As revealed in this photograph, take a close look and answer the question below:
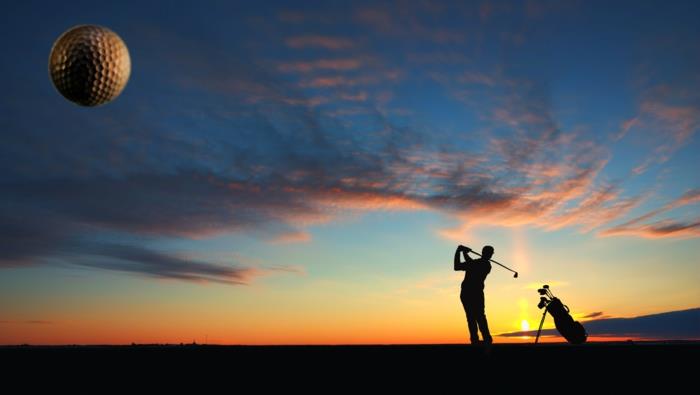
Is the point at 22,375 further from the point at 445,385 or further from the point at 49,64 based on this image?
the point at 445,385

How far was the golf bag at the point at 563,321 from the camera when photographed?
52.6ft

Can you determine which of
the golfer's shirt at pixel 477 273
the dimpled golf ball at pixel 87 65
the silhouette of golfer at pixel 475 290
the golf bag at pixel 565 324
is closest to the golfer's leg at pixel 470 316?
the silhouette of golfer at pixel 475 290

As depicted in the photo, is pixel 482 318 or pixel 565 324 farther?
pixel 565 324

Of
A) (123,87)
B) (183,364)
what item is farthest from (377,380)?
(123,87)

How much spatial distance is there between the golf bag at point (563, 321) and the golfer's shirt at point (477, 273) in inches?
134

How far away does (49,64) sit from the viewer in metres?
10.1

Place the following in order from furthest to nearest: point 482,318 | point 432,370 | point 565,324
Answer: point 565,324 → point 482,318 → point 432,370

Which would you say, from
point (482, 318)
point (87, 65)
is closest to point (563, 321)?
point (482, 318)

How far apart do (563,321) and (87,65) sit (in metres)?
14.2

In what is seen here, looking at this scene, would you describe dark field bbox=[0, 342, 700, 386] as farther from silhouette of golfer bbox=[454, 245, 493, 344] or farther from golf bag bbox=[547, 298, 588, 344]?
golf bag bbox=[547, 298, 588, 344]

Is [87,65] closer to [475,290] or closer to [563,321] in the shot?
[475,290]

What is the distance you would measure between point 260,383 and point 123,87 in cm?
629

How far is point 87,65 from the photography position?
394 inches

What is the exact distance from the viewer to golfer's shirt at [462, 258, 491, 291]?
44.5 feet
